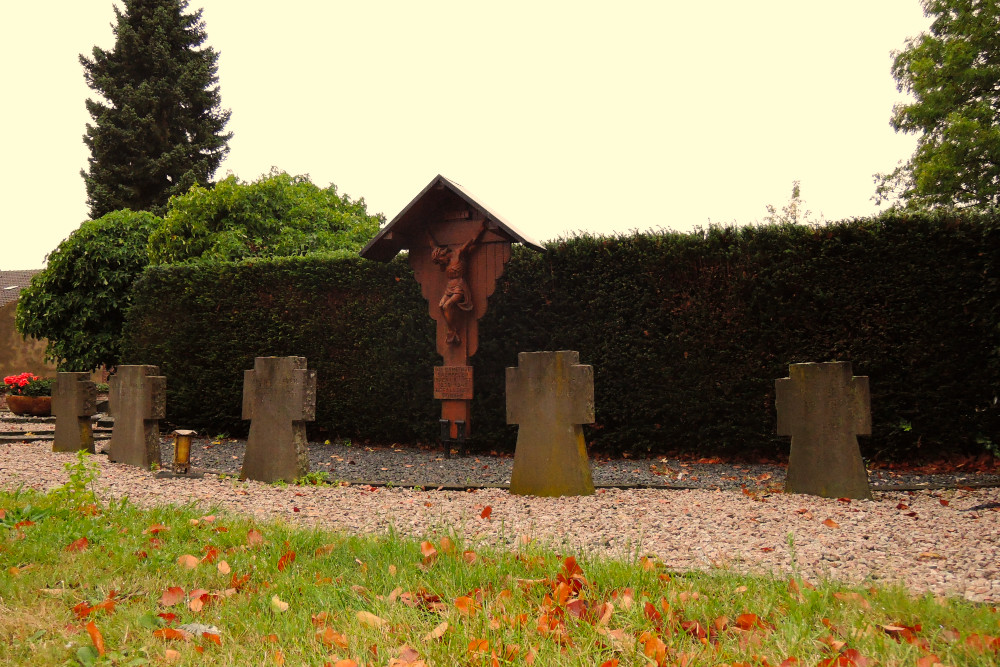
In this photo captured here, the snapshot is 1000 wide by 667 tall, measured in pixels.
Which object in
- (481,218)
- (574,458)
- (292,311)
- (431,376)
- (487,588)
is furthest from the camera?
(292,311)

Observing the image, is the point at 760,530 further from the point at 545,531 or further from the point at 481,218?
the point at 481,218

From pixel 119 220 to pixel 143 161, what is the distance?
30.7 feet

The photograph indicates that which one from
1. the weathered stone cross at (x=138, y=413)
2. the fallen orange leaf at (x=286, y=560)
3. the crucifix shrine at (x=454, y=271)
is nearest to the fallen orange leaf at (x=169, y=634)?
the fallen orange leaf at (x=286, y=560)

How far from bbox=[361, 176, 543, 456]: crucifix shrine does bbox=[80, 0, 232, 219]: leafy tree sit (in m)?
18.3

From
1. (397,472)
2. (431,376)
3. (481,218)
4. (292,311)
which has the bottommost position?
(397,472)

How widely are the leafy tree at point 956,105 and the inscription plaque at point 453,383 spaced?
41.6ft

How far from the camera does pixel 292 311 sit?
10641mm

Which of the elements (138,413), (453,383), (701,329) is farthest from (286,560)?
(701,329)

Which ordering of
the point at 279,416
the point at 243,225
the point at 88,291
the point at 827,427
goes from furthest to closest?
the point at 88,291
the point at 243,225
the point at 279,416
the point at 827,427

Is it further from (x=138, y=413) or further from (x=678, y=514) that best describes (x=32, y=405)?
(x=678, y=514)

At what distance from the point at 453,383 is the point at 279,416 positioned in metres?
2.73

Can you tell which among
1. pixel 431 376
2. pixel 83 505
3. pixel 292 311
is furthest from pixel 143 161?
pixel 83 505

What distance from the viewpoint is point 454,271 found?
891 centimetres

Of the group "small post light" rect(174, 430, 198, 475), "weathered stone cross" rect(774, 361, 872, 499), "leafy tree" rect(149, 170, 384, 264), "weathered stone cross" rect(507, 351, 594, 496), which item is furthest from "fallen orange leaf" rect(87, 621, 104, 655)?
"leafy tree" rect(149, 170, 384, 264)
